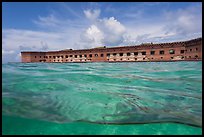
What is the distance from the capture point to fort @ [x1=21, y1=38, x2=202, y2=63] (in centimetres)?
3891

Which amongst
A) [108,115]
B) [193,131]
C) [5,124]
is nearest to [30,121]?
[5,124]

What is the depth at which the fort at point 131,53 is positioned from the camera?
38906mm

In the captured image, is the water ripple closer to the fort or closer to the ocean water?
the ocean water

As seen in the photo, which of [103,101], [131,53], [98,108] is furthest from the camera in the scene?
[131,53]

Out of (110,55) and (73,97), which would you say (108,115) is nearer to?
(73,97)

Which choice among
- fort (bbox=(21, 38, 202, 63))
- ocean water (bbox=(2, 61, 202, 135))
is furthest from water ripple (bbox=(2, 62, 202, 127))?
fort (bbox=(21, 38, 202, 63))

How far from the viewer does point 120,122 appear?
661cm

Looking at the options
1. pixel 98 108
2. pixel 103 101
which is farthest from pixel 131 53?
pixel 98 108

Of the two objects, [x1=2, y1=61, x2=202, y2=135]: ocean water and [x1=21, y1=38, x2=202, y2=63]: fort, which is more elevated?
[x1=21, y1=38, x2=202, y2=63]: fort

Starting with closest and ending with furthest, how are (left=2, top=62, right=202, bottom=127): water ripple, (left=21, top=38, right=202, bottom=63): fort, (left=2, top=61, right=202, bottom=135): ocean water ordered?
(left=2, top=61, right=202, bottom=135): ocean water
(left=2, top=62, right=202, bottom=127): water ripple
(left=21, top=38, right=202, bottom=63): fort

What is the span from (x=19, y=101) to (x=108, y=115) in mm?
3737

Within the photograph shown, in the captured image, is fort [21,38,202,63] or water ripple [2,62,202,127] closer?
water ripple [2,62,202,127]

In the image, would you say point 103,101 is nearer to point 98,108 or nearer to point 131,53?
point 98,108

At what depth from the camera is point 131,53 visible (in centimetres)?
4647
